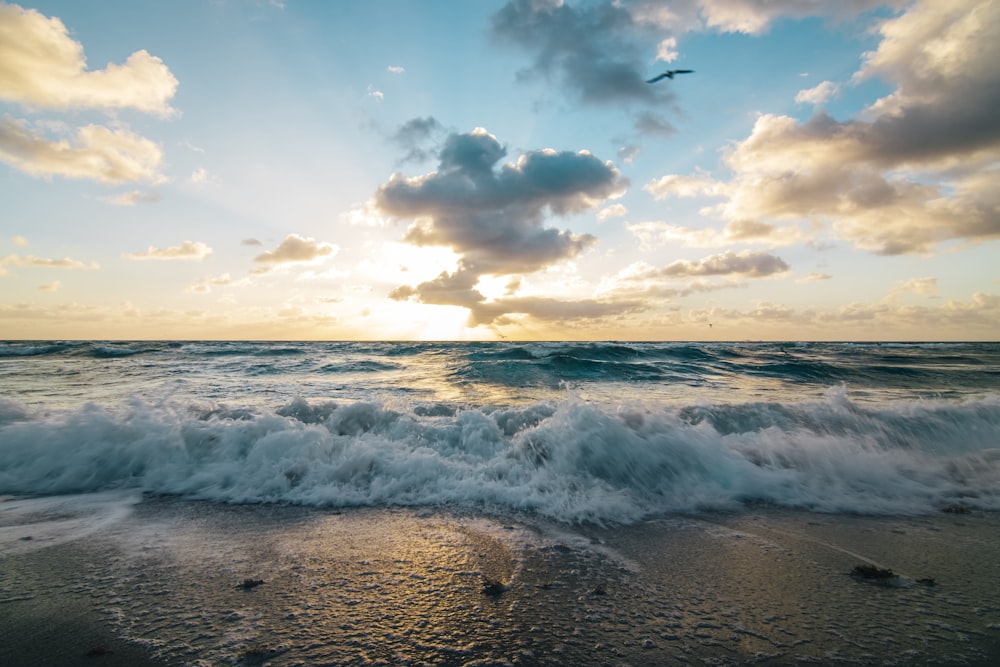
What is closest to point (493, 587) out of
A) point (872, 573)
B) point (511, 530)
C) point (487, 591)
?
point (487, 591)

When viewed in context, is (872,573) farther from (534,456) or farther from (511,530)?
(534,456)

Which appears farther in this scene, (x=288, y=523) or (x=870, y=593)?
(x=288, y=523)

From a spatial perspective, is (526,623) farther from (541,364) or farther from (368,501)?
(541,364)

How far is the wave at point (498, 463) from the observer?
597 cm

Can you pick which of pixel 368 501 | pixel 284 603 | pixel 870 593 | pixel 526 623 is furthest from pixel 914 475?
pixel 284 603

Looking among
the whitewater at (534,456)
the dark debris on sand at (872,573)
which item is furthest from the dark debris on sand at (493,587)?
the dark debris on sand at (872,573)

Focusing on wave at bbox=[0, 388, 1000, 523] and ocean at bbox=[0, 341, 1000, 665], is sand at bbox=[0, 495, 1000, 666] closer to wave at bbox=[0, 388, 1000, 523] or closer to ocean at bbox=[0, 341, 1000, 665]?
ocean at bbox=[0, 341, 1000, 665]

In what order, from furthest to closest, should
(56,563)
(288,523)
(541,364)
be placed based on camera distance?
(541,364) < (288,523) < (56,563)

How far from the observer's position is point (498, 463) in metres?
6.82

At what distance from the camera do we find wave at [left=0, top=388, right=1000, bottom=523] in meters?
5.97

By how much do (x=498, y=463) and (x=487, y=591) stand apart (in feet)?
10.9

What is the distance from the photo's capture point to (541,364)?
2377 centimetres

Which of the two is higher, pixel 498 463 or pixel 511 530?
pixel 498 463

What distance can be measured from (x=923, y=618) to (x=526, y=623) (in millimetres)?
2822
